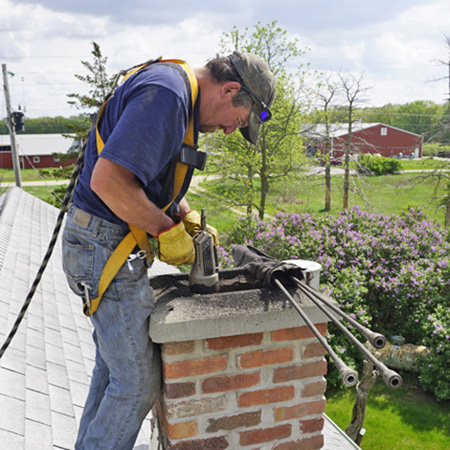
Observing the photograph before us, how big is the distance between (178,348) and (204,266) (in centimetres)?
42

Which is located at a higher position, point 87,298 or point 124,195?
point 124,195

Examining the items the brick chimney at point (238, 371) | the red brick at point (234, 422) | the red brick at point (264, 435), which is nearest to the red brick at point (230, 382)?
the brick chimney at point (238, 371)

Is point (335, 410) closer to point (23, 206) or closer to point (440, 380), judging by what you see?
point (440, 380)

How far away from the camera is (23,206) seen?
9.67 meters

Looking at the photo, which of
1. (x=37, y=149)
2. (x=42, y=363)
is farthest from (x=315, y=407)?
(x=37, y=149)

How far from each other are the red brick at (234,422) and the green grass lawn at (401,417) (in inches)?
238

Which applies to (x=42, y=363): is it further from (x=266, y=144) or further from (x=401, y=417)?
(x=266, y=144)

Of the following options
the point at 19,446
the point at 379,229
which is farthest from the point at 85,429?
the point at 379,229

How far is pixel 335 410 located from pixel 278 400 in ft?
21.9

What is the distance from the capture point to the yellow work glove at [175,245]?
2.06 metres

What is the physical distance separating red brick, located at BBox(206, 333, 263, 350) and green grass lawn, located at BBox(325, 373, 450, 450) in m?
6.29

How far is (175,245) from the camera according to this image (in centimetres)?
211

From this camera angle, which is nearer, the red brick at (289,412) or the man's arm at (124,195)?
the man's arm at (124,195)

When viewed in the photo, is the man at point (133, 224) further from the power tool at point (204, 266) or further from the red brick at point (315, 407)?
the red brick at point (315, 407)
